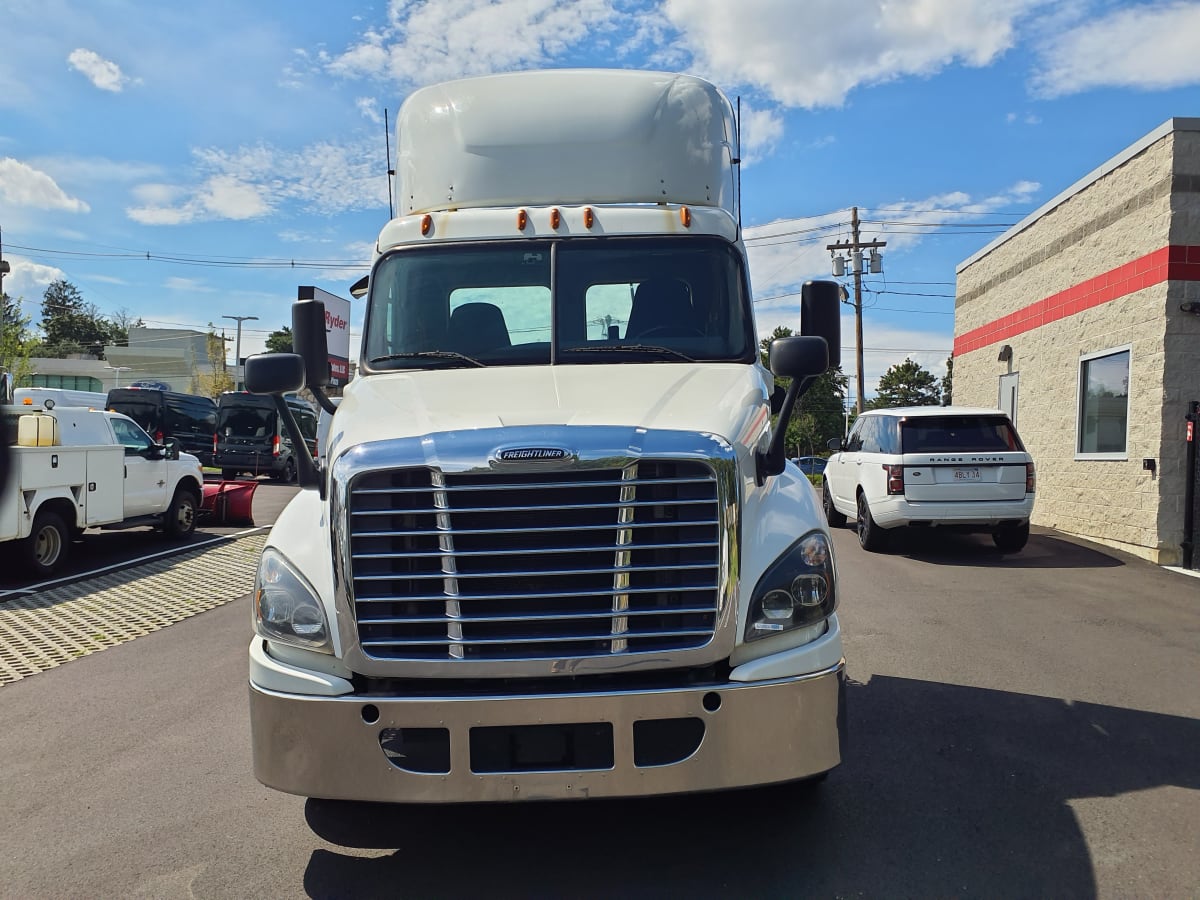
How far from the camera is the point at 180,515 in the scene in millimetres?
13594

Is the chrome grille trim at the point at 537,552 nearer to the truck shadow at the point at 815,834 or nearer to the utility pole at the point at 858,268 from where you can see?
the truck shadow at the point at 815,834

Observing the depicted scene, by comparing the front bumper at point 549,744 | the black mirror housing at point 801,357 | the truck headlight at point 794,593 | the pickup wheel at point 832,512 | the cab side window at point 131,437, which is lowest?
the pickup wheel at point 832,512

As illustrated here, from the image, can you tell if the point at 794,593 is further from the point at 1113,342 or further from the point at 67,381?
the point at 67,381

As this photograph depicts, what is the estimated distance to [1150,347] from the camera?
11805 mm

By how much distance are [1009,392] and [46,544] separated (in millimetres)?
15626

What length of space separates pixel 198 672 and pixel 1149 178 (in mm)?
12203

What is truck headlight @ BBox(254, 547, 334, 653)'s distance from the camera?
3287 mm

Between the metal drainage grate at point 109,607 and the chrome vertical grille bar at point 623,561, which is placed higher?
the chrome vertical grille bar at point 623,561

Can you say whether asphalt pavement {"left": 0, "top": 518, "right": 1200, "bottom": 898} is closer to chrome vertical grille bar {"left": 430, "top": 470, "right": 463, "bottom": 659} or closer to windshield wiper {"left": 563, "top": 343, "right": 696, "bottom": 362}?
chrome vertical grille bar {"left": 430, "top": 470, "right": 463, "bottom": 659}

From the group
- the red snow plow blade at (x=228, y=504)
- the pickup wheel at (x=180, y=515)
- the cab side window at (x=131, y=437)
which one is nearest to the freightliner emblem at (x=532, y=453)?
the cab side window at (x=131, y=437)

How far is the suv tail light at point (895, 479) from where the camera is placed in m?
11.1

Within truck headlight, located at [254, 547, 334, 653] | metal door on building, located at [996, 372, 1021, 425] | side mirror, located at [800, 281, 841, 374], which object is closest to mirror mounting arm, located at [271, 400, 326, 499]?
→ truck headlight, located at [254, 547, 334, 653]

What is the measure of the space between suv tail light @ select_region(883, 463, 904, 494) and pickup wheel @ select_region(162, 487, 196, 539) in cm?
985

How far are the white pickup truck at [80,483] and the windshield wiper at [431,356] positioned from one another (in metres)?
5.43
